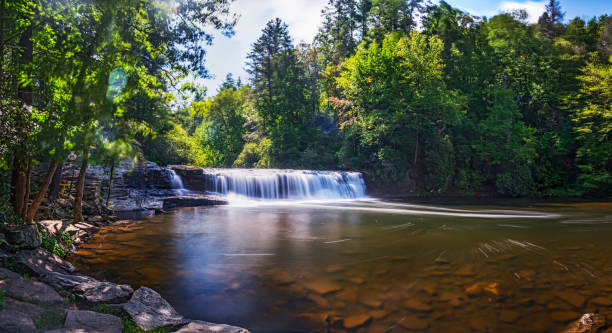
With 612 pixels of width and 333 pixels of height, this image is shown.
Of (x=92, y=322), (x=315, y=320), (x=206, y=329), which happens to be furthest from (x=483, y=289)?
(x=92, y=322)

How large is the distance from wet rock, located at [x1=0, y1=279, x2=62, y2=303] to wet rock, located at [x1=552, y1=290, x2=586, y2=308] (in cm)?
620

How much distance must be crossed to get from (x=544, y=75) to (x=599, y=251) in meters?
27.9

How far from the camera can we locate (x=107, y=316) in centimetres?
309

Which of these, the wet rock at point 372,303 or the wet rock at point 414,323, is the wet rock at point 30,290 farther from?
the wet rock at point 414,323

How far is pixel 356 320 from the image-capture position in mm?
3850

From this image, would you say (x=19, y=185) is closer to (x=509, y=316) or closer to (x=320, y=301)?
(x=320, y=301)

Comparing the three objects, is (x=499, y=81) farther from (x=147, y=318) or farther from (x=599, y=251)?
(x=147, y=318)

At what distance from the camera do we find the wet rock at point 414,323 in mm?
3701

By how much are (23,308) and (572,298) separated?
6.41m

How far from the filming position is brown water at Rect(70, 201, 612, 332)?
3.95m

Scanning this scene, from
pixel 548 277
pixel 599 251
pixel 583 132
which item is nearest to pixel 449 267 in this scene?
pixel 548 277

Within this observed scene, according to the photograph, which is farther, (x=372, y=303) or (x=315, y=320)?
(x=372, y=303)

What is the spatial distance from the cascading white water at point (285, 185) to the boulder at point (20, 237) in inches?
508

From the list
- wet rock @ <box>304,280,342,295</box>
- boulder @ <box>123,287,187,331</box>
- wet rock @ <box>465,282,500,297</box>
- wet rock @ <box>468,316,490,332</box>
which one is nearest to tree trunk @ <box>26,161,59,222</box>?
boulder @ <box>123,287,187,331</box>
